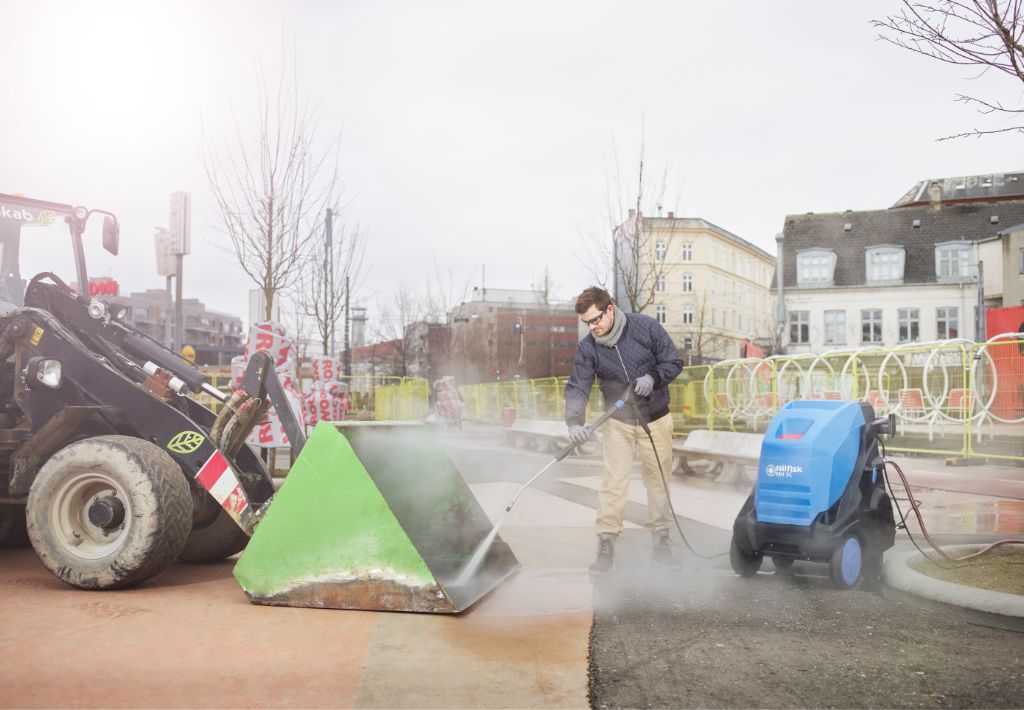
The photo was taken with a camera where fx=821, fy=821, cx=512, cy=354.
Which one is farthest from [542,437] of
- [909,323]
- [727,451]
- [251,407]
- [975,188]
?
[975,188]

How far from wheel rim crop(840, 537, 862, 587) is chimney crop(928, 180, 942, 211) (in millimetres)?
49839

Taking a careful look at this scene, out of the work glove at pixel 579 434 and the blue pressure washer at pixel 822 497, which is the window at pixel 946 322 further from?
the work glove at pixel 579 434

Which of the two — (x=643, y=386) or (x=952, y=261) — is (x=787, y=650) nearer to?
(x=643, y=386)

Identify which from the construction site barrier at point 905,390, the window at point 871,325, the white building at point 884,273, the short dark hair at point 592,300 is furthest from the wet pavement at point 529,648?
the window at point 871,325

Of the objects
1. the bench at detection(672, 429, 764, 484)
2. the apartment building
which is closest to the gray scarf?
the bench at detection(672, 429, 764, 484)

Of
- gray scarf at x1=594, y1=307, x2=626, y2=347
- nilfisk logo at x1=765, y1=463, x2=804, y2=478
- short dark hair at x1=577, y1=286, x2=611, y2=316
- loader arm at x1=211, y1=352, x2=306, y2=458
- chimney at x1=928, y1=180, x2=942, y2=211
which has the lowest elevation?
nilfisk logo at x1=765, y1=463, x2=804, y2=478

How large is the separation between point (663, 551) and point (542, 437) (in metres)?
11.4

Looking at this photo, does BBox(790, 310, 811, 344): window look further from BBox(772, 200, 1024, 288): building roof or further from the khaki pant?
the khaki pant

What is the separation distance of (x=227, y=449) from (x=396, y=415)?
77.2 feet

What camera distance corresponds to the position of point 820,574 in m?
5.04

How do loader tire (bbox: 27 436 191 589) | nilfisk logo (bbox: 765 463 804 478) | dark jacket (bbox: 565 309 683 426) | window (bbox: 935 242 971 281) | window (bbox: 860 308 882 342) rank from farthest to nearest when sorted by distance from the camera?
window (bbox: 860 308 882 342) < window (bbox: 935 242 971 281) < dark jacket (bbox: 565 309 683 426) < nilfisk logo (bbox: 765 463 804 478) < loader tire (bbox: 27 436 191 589)

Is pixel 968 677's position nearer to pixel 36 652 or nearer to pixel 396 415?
pixel 36 652

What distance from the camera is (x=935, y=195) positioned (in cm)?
5159

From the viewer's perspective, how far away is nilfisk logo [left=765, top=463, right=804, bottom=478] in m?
4.57
